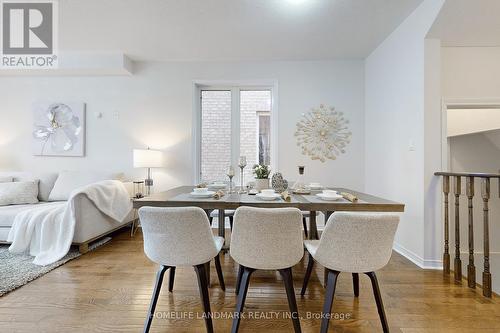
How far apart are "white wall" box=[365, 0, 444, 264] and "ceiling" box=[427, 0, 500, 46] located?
0.09 metres

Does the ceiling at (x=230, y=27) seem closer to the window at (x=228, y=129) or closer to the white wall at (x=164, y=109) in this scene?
the white wall at (x=164, y=109)

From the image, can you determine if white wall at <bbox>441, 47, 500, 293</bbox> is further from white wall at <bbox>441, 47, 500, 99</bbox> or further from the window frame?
the window frame

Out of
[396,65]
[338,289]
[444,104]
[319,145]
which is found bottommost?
[338,289]

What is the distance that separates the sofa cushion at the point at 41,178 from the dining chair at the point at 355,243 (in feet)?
12.6

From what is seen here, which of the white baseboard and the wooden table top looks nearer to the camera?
the wooden table top

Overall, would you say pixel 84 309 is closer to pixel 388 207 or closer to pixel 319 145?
pixel 388 207

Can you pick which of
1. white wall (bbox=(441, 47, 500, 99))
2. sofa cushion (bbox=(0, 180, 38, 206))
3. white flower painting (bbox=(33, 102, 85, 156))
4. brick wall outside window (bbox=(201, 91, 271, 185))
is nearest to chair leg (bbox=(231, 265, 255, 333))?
brick wall outside window (bbox=(201, 91, 271, 185))

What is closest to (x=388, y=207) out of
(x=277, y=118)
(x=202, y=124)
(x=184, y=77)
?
(x=277, y=118)

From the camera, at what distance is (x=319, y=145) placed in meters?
3.65

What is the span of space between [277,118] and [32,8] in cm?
307

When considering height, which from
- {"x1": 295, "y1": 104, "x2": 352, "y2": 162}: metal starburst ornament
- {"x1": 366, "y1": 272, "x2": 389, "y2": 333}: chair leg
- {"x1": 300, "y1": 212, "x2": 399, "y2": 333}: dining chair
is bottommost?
{"x1": 366, "y1": 272, "x2": 389, "y2": 333}: chair leg

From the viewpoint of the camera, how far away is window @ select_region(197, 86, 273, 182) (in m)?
3.85

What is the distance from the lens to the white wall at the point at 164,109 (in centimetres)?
365

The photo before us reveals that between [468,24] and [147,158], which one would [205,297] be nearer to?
[147,158]
